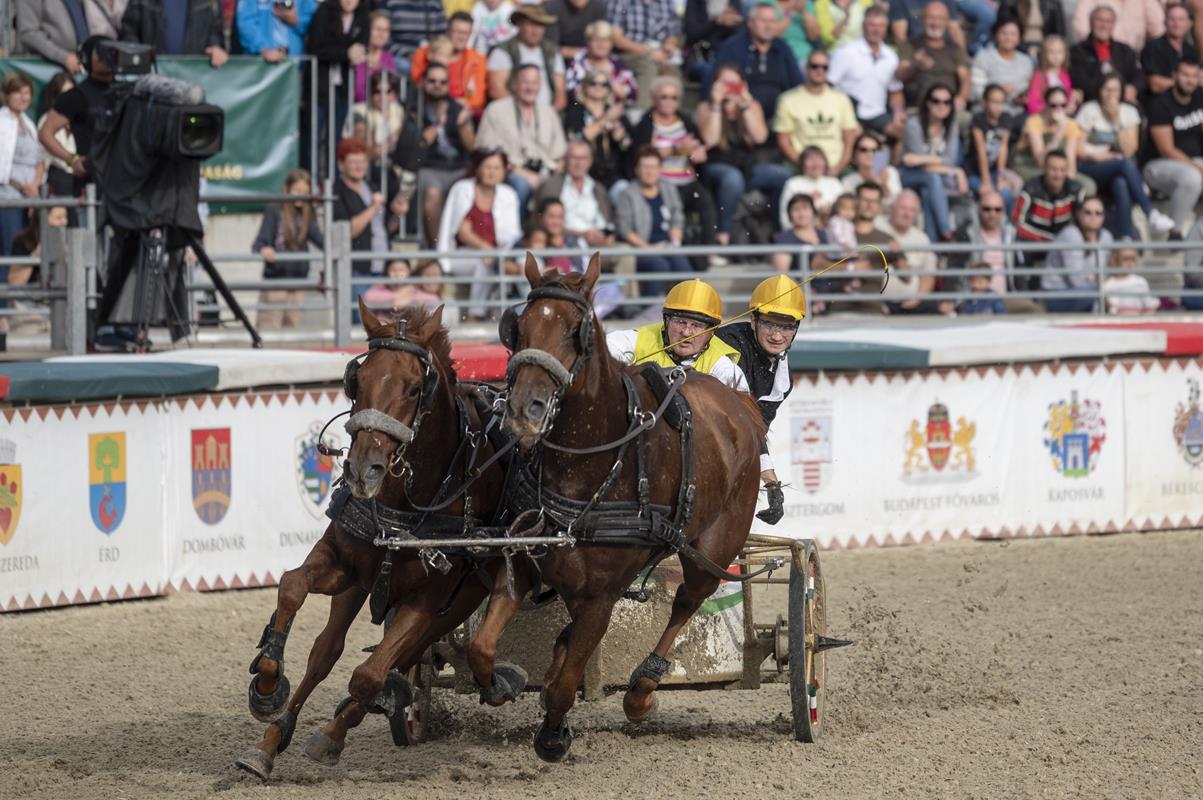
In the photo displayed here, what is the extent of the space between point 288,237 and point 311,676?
24.2ft

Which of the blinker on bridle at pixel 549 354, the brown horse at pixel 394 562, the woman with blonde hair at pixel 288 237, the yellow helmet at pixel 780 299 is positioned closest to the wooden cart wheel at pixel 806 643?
the yellow helmet at pixel 780 299

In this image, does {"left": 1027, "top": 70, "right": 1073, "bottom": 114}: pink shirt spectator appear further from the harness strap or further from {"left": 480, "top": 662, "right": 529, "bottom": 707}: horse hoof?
{"left": 480, "top": 662, "right": 529, "bottom": 707}: horse hoof

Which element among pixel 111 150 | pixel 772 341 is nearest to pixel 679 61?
pixel 111 150

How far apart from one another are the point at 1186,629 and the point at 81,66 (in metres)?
8.33

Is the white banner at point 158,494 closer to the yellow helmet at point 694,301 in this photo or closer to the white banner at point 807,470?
the white banner at point 807,470

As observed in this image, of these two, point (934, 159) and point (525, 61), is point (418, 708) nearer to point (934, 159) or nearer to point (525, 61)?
point (525, 61)

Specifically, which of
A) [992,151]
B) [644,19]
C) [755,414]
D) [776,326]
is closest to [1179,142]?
[992,151]

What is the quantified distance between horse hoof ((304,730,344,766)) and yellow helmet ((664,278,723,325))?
2.15 m

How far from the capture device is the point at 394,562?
621 cm

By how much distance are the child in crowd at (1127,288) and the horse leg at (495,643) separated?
1048 centimetres

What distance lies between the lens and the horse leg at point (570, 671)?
6207 mm

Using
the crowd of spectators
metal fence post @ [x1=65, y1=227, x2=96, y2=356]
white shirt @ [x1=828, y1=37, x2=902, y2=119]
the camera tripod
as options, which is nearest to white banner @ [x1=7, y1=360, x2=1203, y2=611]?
the camera tripod

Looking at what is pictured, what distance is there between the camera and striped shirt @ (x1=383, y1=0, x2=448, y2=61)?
14992 millimetres

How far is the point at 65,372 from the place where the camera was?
32.3 ft
